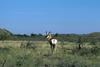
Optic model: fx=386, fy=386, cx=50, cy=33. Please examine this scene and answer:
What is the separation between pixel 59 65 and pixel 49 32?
21662 mm

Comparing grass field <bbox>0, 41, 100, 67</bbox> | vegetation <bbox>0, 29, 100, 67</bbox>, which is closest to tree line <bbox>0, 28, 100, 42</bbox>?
vegetation <bbox>0, 29, 100, 67</bbox>

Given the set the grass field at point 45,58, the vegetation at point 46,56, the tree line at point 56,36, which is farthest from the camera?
the tree line at point 56,36

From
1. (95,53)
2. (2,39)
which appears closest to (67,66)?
(95,53)

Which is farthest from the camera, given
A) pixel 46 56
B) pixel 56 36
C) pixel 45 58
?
pixel 56 36

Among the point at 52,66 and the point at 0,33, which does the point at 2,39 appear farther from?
the point at 52,66

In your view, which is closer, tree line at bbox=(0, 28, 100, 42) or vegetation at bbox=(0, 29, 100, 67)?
vegetation at bbox=(0, 29, 100, 67)

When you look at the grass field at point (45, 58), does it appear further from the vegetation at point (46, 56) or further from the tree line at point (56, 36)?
the tree line at point (56, 36)

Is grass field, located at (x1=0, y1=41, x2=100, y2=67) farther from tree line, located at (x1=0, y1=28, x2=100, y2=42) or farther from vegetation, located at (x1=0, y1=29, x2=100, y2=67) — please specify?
tree line, located at (x1=0, y1=28, x2=100, y2=42)

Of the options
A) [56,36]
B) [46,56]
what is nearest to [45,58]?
[46,56]

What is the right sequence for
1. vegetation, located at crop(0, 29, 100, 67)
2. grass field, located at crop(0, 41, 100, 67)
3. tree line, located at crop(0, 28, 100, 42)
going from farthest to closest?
tree line, located at crop(0, 28, 100, 42), vegetation, located at crop(0, 29, 100, 67), grass field, located at crop(0, 41, 100, 67)

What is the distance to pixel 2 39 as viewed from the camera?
61.9 m

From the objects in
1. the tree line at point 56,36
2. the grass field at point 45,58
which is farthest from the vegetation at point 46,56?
the tree line at point 56,36

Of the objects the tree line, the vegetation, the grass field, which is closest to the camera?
the grass field

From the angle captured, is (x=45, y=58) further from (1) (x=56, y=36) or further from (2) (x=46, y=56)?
(1) (x=56, y=36)
